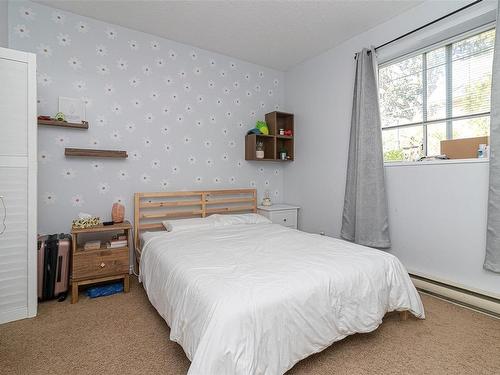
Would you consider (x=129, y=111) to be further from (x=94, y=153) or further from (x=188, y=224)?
(x=188, y=224)

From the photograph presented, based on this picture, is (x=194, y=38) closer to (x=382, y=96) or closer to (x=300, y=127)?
(x=300, y=127)

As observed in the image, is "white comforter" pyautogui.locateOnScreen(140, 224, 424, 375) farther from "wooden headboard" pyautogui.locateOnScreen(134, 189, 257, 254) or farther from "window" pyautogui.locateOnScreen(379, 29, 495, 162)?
"window" pyautogui.locateOnScreen(379, 29, 495, 162)

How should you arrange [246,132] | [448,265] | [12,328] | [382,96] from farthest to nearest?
[246,132] < [382,96] < [448,265] < [12,328]

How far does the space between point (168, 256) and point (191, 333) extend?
0.73 meters

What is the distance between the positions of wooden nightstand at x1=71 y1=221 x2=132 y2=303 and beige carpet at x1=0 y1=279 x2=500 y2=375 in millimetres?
260

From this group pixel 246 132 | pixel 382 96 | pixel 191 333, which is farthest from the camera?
pixel 246 132

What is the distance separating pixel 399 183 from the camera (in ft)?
8.87

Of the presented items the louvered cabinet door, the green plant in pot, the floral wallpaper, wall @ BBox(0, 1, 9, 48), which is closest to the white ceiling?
the floral wallpaper

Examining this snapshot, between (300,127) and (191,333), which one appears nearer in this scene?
(191,333)

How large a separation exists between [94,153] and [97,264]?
1.08 meters

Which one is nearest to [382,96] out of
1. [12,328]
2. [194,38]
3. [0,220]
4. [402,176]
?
[402,176]

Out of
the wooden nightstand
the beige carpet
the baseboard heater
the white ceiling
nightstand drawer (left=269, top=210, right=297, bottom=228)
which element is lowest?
the beige carpet

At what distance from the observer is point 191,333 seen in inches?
52.6

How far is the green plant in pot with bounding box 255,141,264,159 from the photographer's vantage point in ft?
12.0
